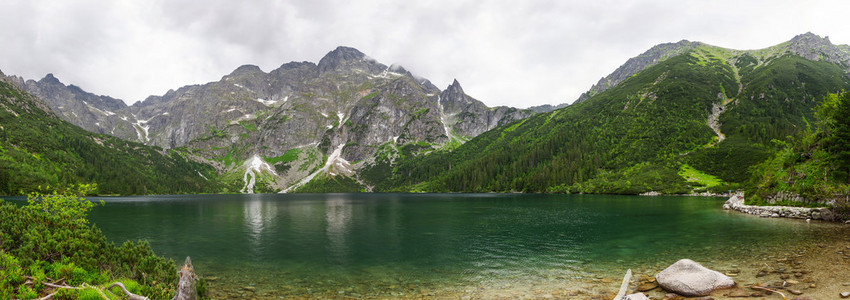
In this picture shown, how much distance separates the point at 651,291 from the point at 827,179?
190 feet

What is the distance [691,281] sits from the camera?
2044 cm

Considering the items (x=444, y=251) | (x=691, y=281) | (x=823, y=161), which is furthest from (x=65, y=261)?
(x=823, y=161)

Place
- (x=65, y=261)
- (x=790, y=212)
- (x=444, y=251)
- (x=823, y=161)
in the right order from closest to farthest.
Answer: (x=65, y=261), (x=444, y=251), (x=823, y=161), (x=790, y=212)

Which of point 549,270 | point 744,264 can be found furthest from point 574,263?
point 744,264

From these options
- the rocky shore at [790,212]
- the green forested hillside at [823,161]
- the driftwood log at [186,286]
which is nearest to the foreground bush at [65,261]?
the driftwood log at [186,286]

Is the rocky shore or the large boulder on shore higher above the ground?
the large boulder on shore

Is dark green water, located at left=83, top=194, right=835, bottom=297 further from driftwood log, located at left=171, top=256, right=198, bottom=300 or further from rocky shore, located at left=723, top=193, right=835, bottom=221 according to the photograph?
driftwood log, located at left=171, top=256, right=198, bottom=300

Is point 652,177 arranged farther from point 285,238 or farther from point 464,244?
point 285,238

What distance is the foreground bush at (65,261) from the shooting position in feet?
43.8

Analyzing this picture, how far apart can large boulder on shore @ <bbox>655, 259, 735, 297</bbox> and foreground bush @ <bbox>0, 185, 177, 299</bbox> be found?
27.2m

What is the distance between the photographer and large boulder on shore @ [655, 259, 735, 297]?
66.1 feet

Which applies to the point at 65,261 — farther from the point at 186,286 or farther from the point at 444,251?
the point at 444,251

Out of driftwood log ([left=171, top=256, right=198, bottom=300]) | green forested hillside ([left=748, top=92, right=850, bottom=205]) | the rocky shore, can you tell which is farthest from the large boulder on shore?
the rocky shore

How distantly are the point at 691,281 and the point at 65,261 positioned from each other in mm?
32912
